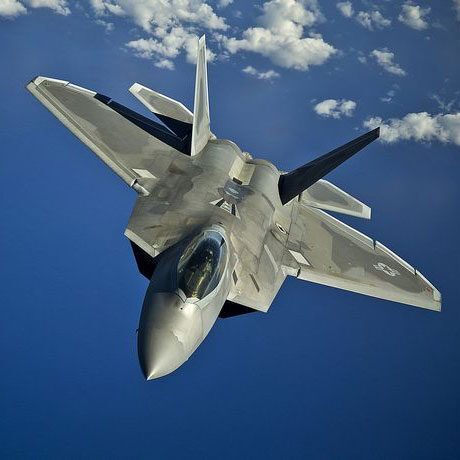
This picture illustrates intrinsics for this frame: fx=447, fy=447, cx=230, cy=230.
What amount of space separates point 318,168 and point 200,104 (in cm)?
384

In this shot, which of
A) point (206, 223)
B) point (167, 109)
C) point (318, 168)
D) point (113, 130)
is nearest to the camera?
point (206, 223)

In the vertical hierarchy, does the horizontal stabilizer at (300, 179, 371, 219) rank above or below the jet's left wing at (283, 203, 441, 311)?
above

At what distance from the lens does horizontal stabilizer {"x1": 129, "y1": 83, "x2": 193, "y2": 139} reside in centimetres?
1450

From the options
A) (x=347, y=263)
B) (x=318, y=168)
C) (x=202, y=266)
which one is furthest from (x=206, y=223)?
(x=347, y=263)

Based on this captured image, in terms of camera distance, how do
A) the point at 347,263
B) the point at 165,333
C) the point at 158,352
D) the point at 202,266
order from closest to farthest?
the point at 158,352 → the point at 165,333 → the point at 202,266 → the point at 347,263

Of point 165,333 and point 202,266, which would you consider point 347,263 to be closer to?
point 202,266

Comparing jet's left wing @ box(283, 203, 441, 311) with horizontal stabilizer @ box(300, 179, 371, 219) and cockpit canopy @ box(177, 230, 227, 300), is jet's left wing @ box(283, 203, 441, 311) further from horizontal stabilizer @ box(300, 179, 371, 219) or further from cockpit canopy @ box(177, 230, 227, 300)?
cockpit canopy @ box(177, 230, 227, 300)

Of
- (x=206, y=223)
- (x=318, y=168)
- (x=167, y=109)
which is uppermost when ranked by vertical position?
(x=167, y=109)

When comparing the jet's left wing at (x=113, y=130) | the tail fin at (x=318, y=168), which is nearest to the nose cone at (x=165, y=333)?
the jet's left wing at (x=113, y=130)

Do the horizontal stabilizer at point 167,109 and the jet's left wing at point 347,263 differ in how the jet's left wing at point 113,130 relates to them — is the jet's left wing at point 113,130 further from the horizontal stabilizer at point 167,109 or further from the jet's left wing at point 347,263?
the jet's left wing at point 347,263

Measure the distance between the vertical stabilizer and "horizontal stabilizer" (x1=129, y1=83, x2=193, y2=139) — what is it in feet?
3.56

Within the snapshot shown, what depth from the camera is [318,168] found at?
12227 mm

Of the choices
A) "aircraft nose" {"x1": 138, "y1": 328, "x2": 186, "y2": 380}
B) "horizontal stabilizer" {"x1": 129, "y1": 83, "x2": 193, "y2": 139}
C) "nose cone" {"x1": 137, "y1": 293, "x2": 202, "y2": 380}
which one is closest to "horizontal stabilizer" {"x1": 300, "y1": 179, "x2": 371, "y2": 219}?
"horizontal stabilizer" {"x1": 129, "y1": 83, "x2": 193, "y2": 139}

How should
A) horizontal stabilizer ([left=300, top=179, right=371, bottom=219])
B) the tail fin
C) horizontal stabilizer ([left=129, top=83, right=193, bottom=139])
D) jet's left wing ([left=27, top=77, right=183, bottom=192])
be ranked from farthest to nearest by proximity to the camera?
horizontal stabilizer ([left=129, top=83, right=193, bottom=139]) < horizontal stabilizer ([left=300, top=179, right=371, bottom=219]) < jet's left wing ([left=27, top=77, right=183, bottom=192]) < the tail fin
